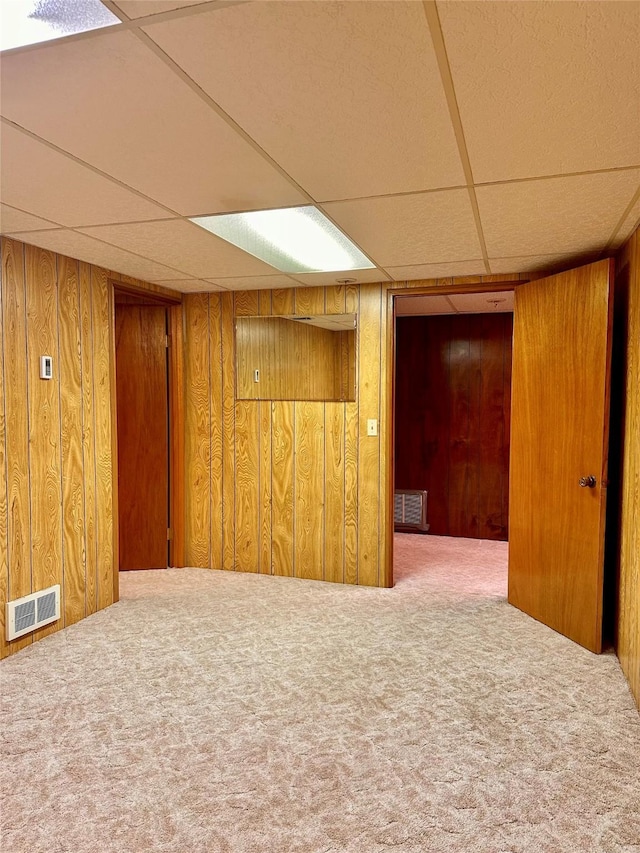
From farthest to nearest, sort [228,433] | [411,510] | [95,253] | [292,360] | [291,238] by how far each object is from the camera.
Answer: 1. [411,510]
2. [228,433]
3. [292,360]
4. [95,253]
5. [291,238]

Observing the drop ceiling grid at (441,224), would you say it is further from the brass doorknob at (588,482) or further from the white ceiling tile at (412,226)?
the brass doorknob at (588,482)

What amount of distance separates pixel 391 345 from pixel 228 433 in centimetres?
140

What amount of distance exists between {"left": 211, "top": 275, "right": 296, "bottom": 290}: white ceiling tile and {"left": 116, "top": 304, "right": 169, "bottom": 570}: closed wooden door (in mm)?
715

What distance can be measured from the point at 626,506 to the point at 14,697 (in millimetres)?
2956

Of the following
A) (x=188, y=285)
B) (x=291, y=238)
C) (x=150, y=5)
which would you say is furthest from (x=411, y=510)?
(x=150, y=5)

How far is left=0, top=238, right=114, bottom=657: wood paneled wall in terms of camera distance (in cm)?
277

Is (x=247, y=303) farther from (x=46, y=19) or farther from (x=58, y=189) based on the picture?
(x=46, y=19)

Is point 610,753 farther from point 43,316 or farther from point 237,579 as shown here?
point 43,316

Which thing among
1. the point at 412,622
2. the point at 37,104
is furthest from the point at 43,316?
the point at 412,622

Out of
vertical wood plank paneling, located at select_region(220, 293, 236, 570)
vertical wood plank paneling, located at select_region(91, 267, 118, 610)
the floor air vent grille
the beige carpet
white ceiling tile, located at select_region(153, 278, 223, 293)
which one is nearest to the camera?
the beige carpet

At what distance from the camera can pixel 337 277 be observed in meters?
3.57

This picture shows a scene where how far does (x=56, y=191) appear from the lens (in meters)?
2.03

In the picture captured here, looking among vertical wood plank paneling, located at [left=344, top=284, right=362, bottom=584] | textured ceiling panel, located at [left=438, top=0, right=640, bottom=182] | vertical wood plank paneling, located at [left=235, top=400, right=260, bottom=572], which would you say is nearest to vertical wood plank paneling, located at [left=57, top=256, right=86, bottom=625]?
vertical wood plank paneling, located at [left=235, top=400, right=260, bottom=572]

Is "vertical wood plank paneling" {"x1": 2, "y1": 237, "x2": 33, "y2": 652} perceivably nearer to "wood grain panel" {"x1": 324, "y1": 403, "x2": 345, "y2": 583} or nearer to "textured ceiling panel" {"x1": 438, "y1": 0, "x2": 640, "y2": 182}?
"wood grain panel" {"x1": 324, "y1": 403, "x2": 345, "y2": 583}
